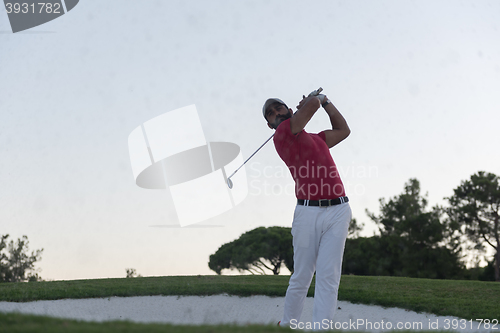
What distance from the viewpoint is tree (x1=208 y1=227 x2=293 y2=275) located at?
2745 centimetres

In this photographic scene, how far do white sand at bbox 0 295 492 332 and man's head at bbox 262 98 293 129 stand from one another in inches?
165

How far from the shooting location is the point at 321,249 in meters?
4.55

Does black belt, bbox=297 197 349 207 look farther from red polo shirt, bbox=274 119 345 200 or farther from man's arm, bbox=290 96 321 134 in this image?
man's arm, bbox=290 96 321 134

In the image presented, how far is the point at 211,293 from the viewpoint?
10.1 m

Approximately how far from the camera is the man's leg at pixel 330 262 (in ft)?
14.7

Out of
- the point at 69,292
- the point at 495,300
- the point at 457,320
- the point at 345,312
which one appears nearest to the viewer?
the point at 457,320

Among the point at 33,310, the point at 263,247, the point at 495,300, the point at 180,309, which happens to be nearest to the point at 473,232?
the point at 263,247

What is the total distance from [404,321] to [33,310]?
7164mm

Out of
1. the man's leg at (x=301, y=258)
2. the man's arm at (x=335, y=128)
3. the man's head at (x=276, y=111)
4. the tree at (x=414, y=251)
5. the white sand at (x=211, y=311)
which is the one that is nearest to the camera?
the man's leg at (x=301, y=258)

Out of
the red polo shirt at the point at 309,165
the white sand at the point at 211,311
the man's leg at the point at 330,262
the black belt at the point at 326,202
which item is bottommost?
the white sand at the point at 211,311

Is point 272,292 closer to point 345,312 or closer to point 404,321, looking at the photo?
point 345,312

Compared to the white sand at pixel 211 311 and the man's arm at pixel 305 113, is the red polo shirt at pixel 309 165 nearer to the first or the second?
the man's arm at pixel 305 113

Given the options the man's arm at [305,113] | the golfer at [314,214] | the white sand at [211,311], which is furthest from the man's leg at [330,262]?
the white sand at [211,311]

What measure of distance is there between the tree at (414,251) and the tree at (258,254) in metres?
3.84
